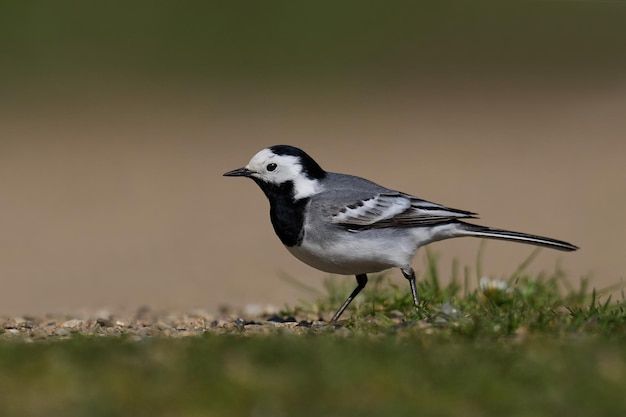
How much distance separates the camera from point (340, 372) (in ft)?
17.1

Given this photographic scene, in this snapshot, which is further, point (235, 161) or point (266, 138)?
point (266, 138)

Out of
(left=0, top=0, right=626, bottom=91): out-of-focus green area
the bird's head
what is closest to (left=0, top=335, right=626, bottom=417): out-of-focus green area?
the bird's head

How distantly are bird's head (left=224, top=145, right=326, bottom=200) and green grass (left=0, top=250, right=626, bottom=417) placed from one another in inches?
77.6

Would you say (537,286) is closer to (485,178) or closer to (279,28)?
(485,178)

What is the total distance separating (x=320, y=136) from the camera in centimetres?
2030

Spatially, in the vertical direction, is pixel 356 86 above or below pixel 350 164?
above

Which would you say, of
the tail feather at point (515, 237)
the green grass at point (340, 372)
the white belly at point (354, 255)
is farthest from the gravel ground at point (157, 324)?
the tail feather at point (515, 237)

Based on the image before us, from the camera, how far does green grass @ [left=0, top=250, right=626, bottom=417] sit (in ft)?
16.1

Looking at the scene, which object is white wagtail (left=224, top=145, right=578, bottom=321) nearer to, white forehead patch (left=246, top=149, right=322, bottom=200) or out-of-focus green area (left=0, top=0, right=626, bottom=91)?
white forehead patch (left=246, top=149, right=322, bottom=200)

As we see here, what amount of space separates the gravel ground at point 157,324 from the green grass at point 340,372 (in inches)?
22.8

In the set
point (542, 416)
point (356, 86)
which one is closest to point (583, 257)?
point (542, 416)

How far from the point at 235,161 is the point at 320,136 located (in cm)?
256

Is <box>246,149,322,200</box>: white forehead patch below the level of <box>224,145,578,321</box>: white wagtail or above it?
above

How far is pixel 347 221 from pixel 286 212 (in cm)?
45
